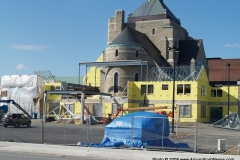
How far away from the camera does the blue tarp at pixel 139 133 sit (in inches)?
873

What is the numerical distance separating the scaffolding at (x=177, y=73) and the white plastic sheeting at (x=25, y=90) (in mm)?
19681

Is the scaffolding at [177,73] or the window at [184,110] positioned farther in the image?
the scaffolding at [177,73]

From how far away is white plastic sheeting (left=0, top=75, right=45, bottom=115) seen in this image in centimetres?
7225

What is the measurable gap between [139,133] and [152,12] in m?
63.2

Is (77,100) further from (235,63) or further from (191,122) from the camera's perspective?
(235,63)

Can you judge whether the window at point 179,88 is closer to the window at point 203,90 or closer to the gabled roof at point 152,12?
the window at point 203,90

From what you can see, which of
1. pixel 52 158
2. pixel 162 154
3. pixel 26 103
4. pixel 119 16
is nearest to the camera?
pixel 52 158

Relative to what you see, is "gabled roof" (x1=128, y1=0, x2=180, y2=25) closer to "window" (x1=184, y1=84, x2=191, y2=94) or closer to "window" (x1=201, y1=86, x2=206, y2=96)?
"window" (x1=201, y1=86, x2=206, y2=96)

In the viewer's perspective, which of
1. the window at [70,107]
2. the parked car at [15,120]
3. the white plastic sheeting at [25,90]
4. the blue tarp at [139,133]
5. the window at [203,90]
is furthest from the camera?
the white plastic sheeting at [25,90]

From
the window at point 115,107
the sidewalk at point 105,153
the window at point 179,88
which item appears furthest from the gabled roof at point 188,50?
the sidewalk at point 105,153

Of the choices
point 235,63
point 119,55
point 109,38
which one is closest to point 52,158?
point 119,55

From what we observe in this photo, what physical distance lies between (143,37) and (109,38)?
277 inches

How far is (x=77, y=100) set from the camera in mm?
63531

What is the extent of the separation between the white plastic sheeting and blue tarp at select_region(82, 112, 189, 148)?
48677mm
